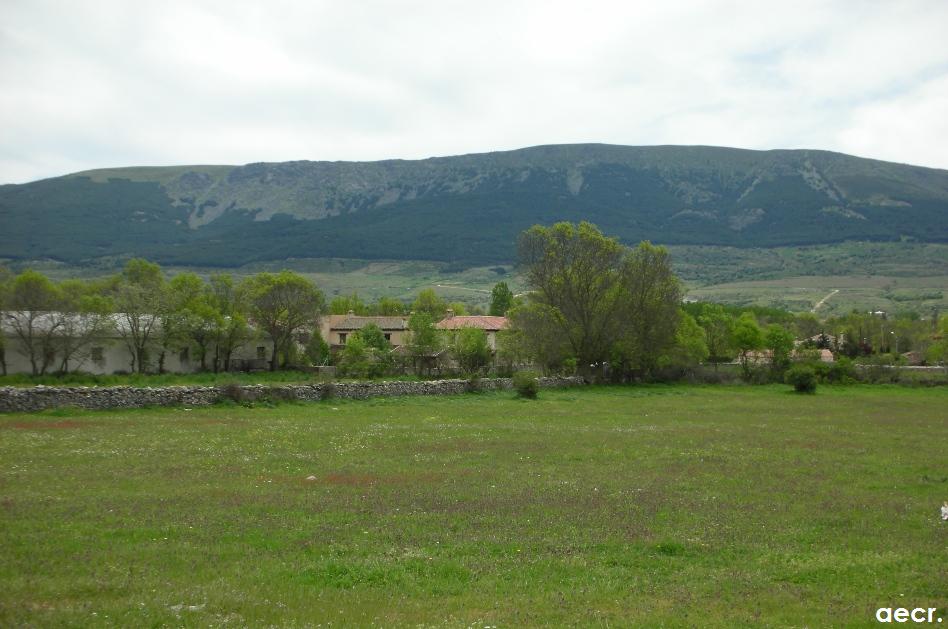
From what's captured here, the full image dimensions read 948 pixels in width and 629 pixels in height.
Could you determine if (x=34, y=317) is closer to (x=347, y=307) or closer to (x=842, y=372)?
(x=842, y=372)

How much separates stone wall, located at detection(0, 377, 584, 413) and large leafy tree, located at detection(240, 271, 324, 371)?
30.6m

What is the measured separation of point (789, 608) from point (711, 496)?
7.54 m

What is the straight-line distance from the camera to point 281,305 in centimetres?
7656

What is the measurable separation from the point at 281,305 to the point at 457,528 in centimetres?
6548

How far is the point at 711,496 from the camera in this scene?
1731 centimetres

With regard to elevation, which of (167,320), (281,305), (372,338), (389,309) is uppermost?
(281,305)

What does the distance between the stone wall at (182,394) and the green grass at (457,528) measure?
4122 millimetres

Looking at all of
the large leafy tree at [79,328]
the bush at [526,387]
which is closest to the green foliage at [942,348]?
the bush at [526,387]

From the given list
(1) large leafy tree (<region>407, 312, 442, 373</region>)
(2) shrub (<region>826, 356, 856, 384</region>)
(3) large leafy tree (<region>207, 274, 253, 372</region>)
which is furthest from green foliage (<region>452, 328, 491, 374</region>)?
(2) shrub (<region>826, 356, 856, 384</region>)

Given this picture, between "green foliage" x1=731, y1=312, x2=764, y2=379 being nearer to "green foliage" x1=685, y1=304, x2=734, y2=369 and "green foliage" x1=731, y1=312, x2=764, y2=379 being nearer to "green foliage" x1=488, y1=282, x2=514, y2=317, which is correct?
"green foliage" x1=685, y1=304, x2=734, y2=369

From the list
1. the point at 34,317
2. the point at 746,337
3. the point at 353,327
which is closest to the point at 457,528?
the point at 34,317

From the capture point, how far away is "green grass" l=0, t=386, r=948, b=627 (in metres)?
9.77

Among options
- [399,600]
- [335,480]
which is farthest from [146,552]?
[335,480]

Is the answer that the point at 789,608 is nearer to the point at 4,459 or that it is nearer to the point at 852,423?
the point at 4,459
